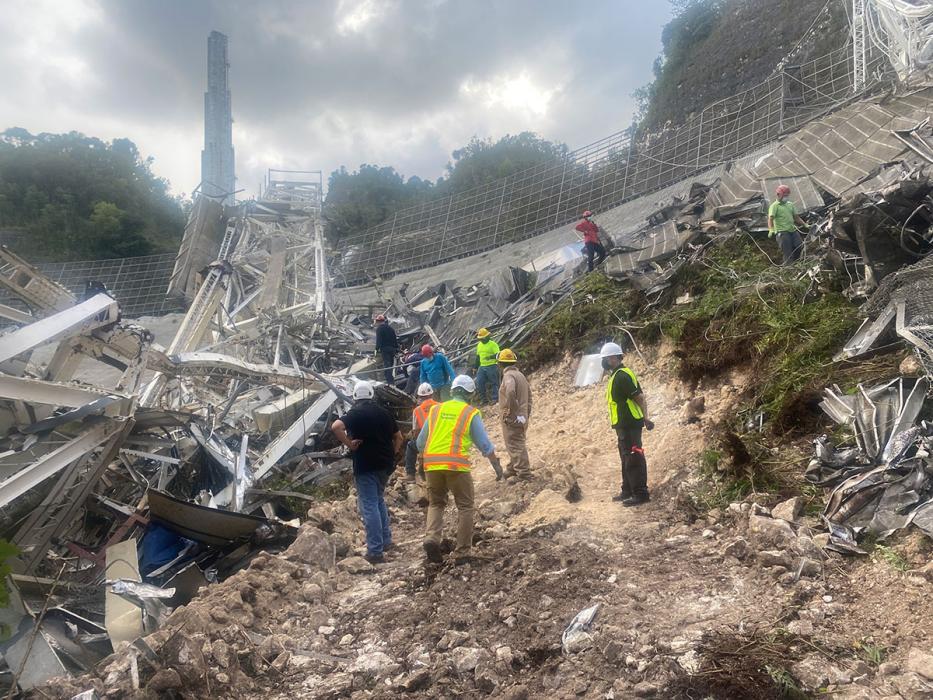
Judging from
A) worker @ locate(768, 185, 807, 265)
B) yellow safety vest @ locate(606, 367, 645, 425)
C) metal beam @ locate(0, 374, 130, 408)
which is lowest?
yellow safety vest @ locate(606, 367, 645, 425)

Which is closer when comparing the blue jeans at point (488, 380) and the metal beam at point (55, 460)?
the metal beam at point (55, 460)

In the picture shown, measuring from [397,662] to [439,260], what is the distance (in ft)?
57.2

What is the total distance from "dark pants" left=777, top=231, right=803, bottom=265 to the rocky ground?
4.30m

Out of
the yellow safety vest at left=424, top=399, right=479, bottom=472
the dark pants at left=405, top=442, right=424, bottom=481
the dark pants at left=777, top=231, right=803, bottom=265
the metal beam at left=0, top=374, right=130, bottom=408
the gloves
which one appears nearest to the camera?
the yellow safety vest at left=424, top=399, right=479, bottom=472

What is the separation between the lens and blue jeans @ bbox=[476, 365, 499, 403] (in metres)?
10.6

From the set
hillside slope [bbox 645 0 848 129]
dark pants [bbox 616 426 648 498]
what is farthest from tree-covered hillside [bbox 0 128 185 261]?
dark pants [bbox 616 426 648 498]

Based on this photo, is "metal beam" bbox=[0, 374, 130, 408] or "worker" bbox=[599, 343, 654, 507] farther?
"worker" bbox=[599, 343, 654, 507]

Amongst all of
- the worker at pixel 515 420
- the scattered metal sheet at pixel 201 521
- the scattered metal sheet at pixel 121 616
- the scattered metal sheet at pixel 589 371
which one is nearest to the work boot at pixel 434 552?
the scattered metal sheet at pixel 121 616

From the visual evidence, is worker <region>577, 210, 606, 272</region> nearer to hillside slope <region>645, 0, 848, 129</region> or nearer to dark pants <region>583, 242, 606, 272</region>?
dark pants <region>583, 242, 606, 272</region>

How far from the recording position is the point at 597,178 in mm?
18359

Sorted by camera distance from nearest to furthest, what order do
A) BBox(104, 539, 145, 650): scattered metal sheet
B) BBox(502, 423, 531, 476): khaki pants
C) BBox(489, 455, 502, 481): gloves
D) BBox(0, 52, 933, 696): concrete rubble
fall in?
BBox(0, 52, 933, 696): concrete rubble → BBox(104, 539, 145, 650): scattered metal sheet → BBox(489, 455, 502, 481): gloves → BBox(502, 423, 531, 476): khaki pants

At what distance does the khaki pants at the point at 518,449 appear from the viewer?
7582mm

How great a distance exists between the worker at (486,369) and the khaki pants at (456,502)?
5200 mm

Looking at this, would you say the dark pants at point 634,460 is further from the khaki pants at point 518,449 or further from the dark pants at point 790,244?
the dark pants at point 790,244
